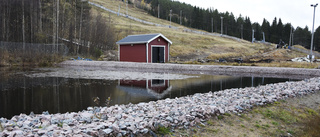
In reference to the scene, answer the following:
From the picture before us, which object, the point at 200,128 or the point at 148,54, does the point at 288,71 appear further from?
the point at 200,128

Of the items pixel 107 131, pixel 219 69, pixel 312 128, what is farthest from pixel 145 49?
pixel 107 131

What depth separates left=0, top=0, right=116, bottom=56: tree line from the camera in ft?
92.1

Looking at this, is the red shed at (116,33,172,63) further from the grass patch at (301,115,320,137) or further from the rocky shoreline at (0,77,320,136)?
the grass patch at (301,115,320,137)

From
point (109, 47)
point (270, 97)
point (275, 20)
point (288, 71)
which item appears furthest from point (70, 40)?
point (275, 20)

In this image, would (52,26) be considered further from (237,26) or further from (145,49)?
(237,26)

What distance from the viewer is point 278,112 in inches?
239

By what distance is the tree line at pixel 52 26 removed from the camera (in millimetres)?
28078

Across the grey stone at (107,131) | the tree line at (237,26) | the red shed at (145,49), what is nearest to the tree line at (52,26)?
the red shed at (145,49)

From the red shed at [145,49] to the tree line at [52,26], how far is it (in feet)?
22.1

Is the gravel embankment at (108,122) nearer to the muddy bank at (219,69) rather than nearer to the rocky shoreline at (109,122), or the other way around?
the rocky shoreline at (109,122)

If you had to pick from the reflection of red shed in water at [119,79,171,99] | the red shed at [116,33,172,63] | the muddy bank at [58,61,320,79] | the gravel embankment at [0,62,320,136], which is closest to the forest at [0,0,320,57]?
the red shed at [116,33,172,63]

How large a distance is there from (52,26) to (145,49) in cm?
1657

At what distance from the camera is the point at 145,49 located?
24.8m

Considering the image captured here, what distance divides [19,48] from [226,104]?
25.9 metres
